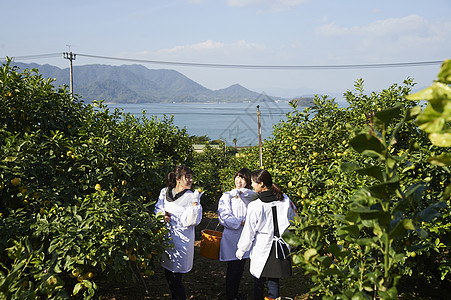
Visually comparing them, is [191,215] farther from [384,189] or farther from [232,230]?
[384,189]

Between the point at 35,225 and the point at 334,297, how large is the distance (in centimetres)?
253

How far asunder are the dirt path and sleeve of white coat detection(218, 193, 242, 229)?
41.8 inches

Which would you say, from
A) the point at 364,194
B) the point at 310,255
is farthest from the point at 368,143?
the point at 310,255

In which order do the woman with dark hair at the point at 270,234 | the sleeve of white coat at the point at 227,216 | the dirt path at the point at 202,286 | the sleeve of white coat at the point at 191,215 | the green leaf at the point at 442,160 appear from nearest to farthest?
1. the green leaf at the point at 442,160
2. the woman with dark hair at the point at 270,234
3. the sleeve of white coat at the point at 191,215
4. the sleeve of white coat at the point at 227,216
5. the dirt path at the point at 202,286

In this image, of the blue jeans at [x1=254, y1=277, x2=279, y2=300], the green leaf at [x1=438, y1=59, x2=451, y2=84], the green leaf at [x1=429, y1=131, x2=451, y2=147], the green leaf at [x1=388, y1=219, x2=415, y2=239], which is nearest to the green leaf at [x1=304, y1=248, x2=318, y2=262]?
the green leaf at [x1=388, y1=219, x2=415, y2=239]

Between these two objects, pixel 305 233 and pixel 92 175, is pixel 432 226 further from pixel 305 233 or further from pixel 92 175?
pixel 92 175

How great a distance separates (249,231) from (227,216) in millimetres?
716

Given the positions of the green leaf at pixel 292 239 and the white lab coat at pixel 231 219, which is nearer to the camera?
the green leaf at pixel 292 239

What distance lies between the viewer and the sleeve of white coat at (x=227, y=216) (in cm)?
454

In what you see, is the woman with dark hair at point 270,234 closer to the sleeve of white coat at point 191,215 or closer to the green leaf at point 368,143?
the sleeve of white coat at point 191,215

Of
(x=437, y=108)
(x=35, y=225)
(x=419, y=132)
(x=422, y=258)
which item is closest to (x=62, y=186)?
(x=35, y=225)

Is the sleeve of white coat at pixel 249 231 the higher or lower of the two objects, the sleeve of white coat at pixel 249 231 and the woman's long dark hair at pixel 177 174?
the lower

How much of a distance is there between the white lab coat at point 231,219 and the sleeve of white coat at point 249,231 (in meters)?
0.57

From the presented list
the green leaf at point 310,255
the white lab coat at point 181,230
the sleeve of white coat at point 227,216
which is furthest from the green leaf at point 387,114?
the sleeve of white coat at point 227,216
